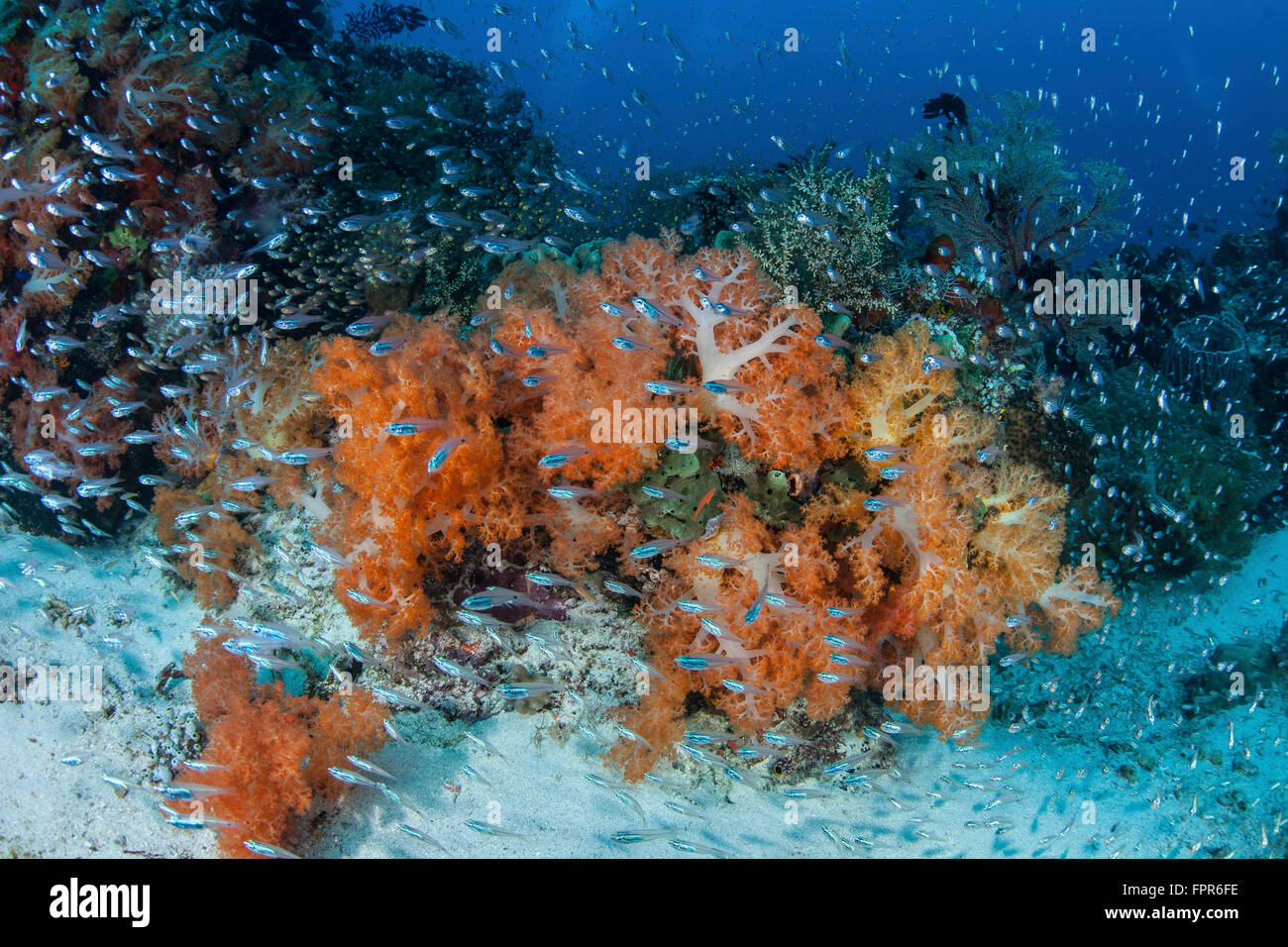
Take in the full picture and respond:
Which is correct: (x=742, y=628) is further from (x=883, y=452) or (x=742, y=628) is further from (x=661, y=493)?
(x=883, y=452)

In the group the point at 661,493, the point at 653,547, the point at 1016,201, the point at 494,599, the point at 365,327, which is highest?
the point at 1016,201

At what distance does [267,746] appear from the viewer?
4.18 meters

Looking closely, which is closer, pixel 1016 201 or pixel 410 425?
pixel 410 425

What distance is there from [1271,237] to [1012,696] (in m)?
14.4

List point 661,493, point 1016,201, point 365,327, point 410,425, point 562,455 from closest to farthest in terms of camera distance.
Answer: point 410,425
point 562,455
point 661,493
point 365,327
point 1016,201

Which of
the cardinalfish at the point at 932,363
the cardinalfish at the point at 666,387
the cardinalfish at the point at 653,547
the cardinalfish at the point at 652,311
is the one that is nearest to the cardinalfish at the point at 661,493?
the cardinalfish at the point at 653,547

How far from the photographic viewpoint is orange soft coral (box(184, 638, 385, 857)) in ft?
13.0

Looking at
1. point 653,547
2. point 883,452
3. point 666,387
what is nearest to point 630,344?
point 666,387

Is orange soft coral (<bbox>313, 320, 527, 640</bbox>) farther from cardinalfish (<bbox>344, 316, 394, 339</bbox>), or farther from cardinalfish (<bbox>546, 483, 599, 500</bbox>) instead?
cardinalfish (<bbox>344, 316, 394, 339</bbox>)

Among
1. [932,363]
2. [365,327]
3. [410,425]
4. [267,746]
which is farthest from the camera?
[365,327]
